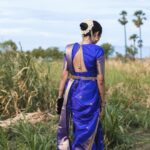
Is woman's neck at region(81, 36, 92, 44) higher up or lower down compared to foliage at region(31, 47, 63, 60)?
higher up

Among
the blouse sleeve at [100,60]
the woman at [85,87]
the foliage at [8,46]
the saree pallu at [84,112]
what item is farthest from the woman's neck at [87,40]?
the foliage at [8,46]

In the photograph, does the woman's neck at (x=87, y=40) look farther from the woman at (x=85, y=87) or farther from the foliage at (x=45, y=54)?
the foliage at (x=45, y=54)

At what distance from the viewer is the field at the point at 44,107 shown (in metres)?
7.52

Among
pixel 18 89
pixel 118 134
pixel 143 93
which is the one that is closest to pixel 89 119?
pixel 118 134

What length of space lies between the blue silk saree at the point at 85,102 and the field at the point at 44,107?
2.39 ft

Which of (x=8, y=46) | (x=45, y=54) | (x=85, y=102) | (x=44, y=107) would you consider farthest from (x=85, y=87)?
(x=45, y=54)

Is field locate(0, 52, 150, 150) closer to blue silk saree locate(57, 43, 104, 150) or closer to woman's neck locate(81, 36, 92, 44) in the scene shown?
blue silk saree locate(57, 43, 104, 150)

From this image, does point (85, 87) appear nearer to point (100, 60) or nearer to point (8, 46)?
point (100, 60)

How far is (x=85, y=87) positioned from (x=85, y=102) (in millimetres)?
164

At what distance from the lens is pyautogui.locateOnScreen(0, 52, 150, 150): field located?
7.52m

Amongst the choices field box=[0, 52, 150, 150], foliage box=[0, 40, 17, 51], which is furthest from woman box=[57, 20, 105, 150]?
foliage box=[0, 40, 17, 51]

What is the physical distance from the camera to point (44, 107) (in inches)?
378

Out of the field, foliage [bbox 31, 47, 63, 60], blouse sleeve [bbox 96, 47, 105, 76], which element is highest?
blouse sleeve [bbox 96, 47, 105, 76]

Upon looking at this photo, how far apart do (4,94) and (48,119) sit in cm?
103
